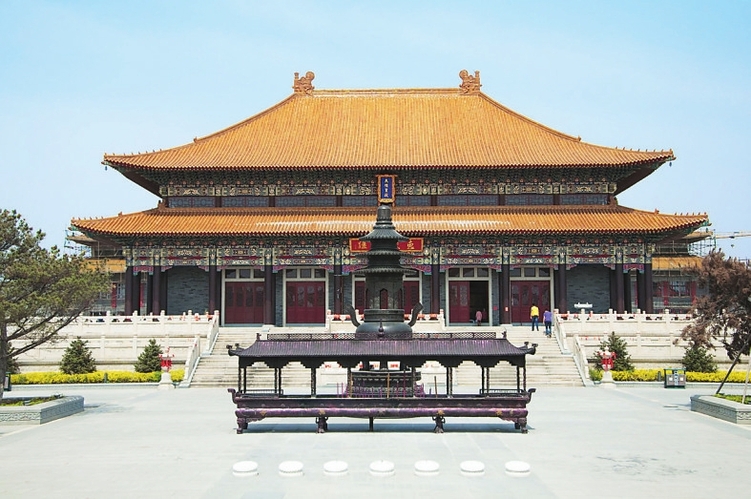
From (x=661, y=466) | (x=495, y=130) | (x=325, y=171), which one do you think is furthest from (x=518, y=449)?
(x=495, y=130)

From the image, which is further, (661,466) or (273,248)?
(273,248)

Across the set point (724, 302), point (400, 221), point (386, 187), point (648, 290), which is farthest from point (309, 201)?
point (724, 302)

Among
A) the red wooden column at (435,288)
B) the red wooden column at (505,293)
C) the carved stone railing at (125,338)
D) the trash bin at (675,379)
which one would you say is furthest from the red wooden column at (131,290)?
the trash bin at (675,379)

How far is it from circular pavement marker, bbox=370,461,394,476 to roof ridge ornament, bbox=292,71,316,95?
3777cm

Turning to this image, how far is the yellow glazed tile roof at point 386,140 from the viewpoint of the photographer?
41.6 m

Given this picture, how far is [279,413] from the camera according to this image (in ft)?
61.8

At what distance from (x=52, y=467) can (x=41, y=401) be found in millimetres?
8270

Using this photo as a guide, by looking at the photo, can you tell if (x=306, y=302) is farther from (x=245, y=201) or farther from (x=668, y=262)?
(x=668, y=262)

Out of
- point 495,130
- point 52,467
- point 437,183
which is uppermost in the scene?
point 495,130

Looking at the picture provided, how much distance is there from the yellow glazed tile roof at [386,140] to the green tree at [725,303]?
61.4 feet

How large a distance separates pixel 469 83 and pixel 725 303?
28.7 meters

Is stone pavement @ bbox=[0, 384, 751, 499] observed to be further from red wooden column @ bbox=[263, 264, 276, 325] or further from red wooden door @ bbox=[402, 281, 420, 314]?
red wooden door @ bbox=[402, 281, 420, 314]

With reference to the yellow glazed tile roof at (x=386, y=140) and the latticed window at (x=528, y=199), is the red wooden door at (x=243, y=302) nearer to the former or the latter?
the yellow glazed tile roof at (x=386, y=140)

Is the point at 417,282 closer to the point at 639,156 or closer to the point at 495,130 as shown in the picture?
the point at 495,130
